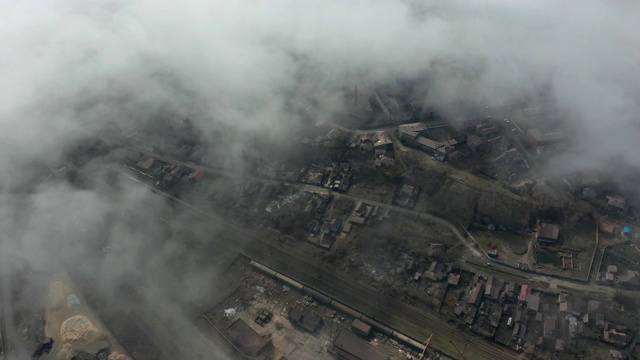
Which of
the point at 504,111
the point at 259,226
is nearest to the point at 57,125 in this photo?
the point at 259,226

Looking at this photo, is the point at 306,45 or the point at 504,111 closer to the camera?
the point at 504,111

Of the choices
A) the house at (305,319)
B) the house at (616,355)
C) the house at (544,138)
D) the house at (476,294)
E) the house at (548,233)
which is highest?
the house at (544,138)

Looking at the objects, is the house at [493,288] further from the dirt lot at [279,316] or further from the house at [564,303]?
the dirt lot at [279,316]

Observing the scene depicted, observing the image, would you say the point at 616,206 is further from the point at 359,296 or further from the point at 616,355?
the point at 359,296

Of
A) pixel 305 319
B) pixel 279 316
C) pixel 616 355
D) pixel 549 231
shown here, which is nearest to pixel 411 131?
pixel 549 231

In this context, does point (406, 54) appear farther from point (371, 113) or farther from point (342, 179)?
point (342, 179)

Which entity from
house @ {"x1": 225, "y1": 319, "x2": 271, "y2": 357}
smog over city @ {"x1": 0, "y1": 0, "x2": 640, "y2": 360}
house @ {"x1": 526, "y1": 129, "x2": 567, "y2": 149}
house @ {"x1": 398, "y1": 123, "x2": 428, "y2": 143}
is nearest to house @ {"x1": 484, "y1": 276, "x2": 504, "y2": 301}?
smog over city @ {"x1": 0, "y1": 0, "x2": 640, "y2": 360}

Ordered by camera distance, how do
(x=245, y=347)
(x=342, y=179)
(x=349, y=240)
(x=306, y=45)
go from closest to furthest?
(x=245, y=347), (x=349, y=240), (x=342, y=179), (x=306, y=45)

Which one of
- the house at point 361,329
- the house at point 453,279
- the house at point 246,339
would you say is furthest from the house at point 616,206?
the house at point 246,339
